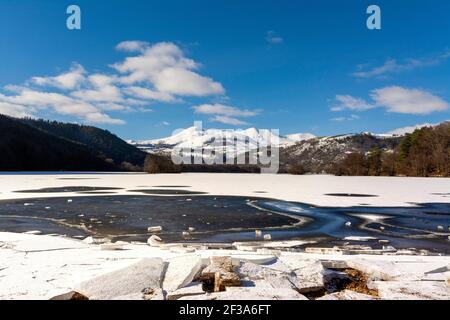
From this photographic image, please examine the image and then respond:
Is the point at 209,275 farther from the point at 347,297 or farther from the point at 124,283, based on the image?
the point at 347,297

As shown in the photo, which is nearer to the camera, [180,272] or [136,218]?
[180,272]

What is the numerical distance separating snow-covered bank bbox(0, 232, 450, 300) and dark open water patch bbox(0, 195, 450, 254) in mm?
2663

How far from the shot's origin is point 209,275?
16.5 ft

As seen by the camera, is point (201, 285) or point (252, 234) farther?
point (252, 234)

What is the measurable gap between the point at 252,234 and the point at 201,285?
5.25m

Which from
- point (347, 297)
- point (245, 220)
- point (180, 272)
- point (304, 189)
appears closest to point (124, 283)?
point (180, 272)

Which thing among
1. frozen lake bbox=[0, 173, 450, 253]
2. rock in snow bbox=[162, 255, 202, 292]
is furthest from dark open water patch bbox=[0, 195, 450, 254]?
rock in snow bbox=[162, 255, 202, 292]

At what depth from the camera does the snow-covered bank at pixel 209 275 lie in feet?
14.3

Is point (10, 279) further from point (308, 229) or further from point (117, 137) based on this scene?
point (117, 137)

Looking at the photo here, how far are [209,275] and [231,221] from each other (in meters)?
6.91

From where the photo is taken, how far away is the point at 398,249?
7930 mm

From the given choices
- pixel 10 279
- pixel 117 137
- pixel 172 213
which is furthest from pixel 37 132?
pixel 10 279
